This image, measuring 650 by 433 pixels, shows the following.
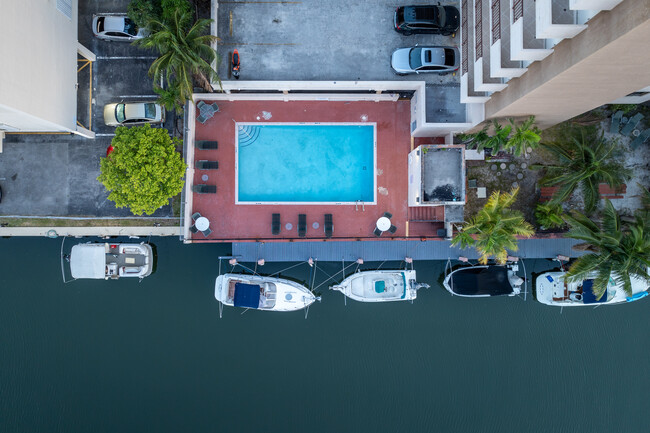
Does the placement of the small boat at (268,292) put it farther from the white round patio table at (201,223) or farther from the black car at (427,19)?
the black car at (427,19)

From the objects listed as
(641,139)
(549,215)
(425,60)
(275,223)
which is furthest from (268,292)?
(641,139)

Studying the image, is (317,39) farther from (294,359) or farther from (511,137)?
(294,359)

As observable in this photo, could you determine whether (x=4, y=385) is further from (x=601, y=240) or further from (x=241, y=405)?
(x=601, y=240)

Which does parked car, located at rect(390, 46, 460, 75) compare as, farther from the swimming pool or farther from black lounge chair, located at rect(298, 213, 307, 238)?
black lounge chair, located at rect(298, 213, 307, 238)

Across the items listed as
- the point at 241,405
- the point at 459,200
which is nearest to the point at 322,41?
the point at 459,200

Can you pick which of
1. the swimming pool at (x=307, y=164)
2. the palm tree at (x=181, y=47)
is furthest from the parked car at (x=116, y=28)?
the swimming pool at (x=307, y=164)

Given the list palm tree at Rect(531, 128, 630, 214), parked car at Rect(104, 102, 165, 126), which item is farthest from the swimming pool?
palm tree at Rect(531, 128, 630, 214)
